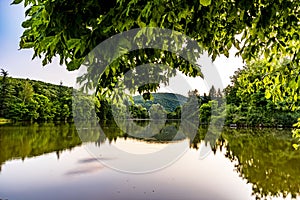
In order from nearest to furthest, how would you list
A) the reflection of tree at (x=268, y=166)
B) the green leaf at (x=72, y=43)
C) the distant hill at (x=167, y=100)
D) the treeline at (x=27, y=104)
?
1. the green leaf at (x=72, y=43)
2. the distant hill at (x=167, y=100)
3. the reflection of tree at (x=268, y=166)
4. the treeline at (x=27, y=104)

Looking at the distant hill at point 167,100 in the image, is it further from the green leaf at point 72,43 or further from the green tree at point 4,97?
the green tree at point 4,97

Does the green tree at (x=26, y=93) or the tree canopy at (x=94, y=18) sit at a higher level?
the green tree at (x=26, y=93)

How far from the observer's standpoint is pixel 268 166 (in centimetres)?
1267

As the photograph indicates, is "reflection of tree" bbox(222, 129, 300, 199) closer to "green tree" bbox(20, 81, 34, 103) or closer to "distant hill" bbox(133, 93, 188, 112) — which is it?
"distant hill" bbox(133, 93, 188, 112)

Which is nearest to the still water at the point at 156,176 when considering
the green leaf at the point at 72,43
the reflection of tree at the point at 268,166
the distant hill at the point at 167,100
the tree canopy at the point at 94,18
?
the reflection of tree at the point at 268,166

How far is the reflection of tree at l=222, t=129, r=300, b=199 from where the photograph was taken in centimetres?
943

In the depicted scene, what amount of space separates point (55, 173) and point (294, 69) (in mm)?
11203

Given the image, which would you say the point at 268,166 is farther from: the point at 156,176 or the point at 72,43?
the point at 72,43

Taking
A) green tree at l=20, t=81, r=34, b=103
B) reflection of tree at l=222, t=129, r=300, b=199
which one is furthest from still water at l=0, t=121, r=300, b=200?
green tree at l=20, t=81, r=34, b=103

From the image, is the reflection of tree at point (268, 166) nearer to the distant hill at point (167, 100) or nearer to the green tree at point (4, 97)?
the distant hill at point (167, 100)

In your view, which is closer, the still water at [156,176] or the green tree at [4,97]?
the still water at [156,176]

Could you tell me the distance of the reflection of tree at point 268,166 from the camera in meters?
9.43

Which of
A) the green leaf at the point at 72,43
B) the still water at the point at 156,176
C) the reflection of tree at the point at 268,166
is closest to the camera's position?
the green leaf at the point at 72,43

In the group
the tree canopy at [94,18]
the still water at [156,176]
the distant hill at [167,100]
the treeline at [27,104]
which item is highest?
the treeline at [27,104]
